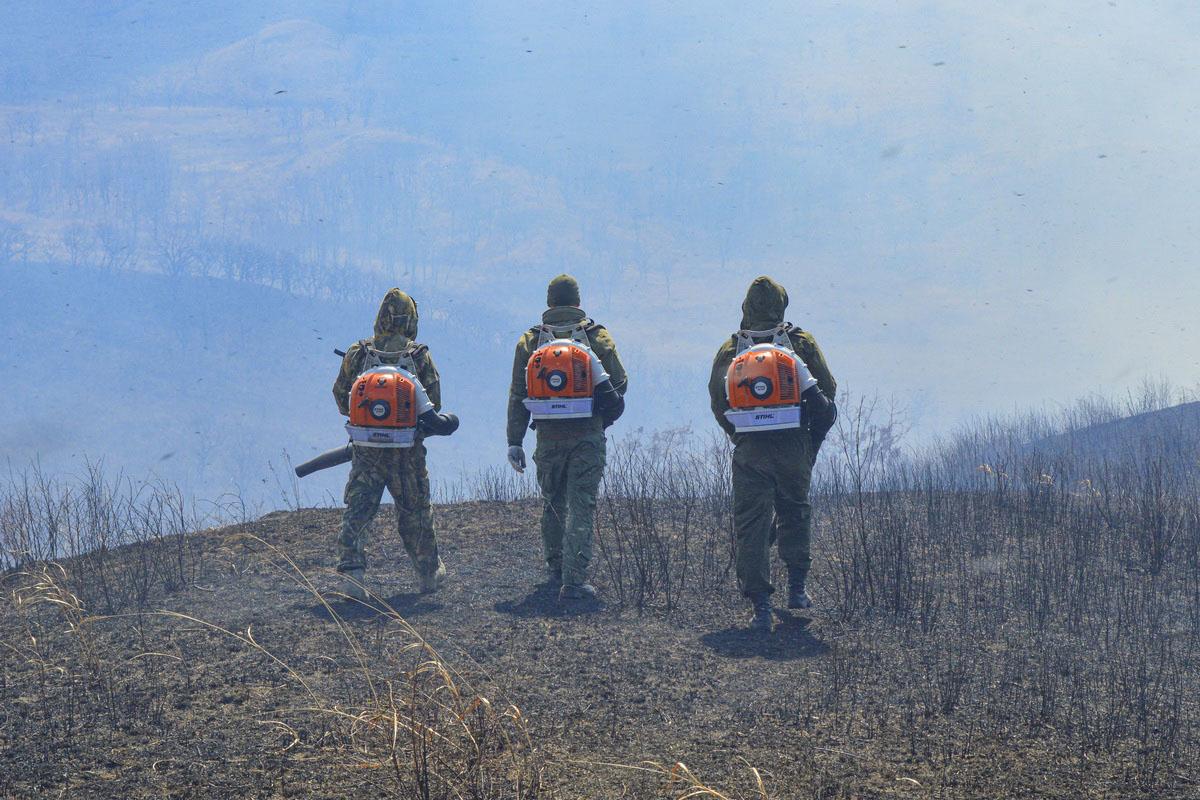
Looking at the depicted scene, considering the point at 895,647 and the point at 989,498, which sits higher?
the point at 989,498

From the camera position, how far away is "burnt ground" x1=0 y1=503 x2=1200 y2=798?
168 inches

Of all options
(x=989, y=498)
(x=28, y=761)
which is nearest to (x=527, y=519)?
(x=989, y=498)

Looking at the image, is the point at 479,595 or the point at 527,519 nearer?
the point at 479,595

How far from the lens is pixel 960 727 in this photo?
4.93 m

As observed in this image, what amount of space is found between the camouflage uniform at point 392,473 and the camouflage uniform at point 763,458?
90.6 inches

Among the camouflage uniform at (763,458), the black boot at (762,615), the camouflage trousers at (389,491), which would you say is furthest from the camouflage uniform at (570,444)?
the black boot at (762,615)

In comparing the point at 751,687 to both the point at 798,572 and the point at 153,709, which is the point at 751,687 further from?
the point at 153,709

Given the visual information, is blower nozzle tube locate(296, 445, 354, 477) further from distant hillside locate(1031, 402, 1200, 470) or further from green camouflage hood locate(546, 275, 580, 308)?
distant hillside locate(1031, 402, 1200, 470)

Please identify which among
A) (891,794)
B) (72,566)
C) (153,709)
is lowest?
(891,794)

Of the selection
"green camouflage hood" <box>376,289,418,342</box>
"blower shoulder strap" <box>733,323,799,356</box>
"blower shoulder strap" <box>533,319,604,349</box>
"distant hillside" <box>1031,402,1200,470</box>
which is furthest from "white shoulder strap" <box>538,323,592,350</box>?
"distant hillside" <box>1031,402,1200,470</box>

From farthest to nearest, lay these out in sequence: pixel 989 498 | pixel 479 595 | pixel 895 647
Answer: pixel 989 498, pixel 479 595, pixel 895 647

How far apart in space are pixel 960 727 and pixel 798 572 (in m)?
2.52

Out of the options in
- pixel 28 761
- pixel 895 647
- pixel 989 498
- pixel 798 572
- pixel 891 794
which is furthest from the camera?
pixel 989 498

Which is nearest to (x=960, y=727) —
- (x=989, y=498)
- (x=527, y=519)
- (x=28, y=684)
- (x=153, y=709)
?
(x=153, y=709)
